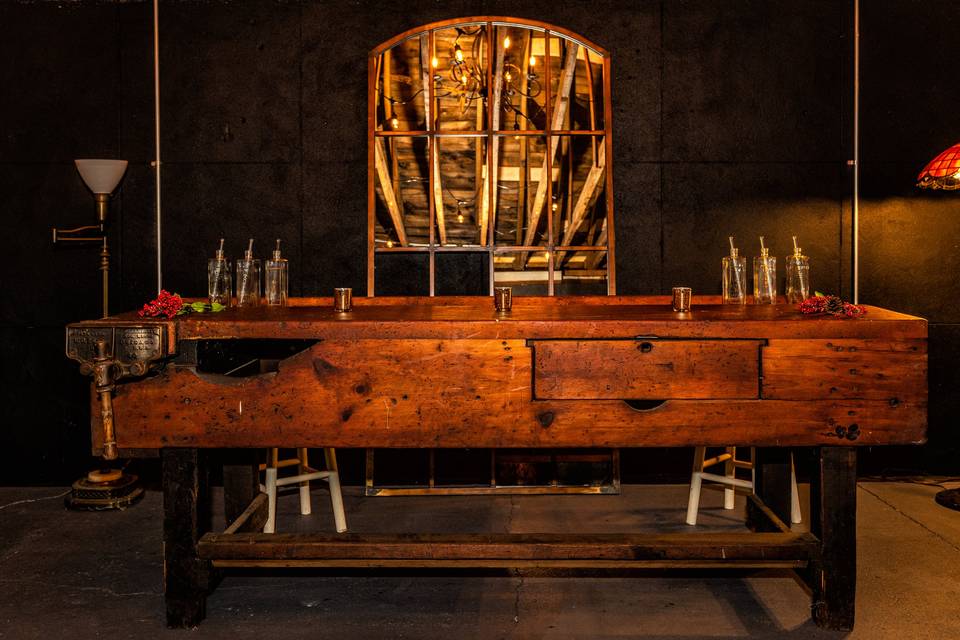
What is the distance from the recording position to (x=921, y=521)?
4207 millimetres

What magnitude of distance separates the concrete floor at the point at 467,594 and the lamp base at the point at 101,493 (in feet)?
0.49

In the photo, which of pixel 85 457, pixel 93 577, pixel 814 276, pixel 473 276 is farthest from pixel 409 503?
pixel 814 276

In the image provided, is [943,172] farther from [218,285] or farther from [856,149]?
[218,285]

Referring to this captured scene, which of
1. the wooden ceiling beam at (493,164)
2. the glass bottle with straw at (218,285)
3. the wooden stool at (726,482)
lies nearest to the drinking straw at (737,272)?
the wooden stool at (726,482)

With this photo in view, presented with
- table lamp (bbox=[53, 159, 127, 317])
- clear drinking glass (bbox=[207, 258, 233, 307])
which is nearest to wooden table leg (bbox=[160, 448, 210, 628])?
clear drinking glass (bbox=[207, 258, 233, 307])

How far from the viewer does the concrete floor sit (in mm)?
3055

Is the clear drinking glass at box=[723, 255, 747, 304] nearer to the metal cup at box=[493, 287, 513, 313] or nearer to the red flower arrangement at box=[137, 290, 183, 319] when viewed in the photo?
the metal cup at box=[493, 287, 513, 313]

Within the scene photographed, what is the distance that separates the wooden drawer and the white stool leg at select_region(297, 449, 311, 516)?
5.66 ft

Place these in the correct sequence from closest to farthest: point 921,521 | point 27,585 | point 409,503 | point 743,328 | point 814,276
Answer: point 743,328
point 27,585
point 921,521
point 409,503
point 814,276

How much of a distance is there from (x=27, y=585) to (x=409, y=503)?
1.87m

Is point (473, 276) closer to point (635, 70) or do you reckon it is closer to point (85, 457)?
point (635, 70)

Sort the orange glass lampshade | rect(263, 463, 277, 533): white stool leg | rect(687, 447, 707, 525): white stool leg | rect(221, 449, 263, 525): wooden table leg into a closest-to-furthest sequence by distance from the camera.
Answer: rect(263, 463, 277, 533): white stool leg, rect(221, 449, 263, 525): wooden table leg, rect(687, 447, 707, 525): white stool leg, the orange glass lampshade

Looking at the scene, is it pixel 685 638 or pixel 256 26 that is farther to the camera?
pixel 256 26

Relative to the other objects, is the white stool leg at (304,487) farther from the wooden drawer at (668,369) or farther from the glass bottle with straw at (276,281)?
the wooden drawer at (668,369)
